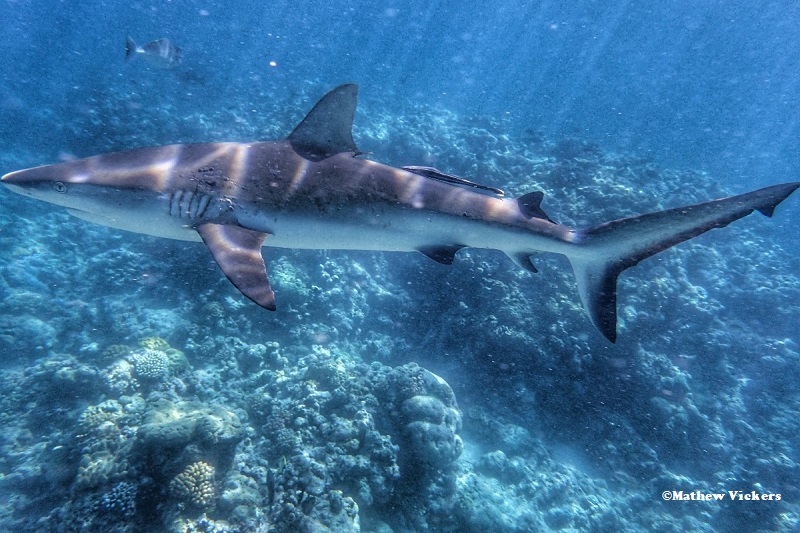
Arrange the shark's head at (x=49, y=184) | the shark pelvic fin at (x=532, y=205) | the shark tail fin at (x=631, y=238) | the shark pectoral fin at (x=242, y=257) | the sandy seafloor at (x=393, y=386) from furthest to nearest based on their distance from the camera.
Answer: the sandy seafloor at (x=393, y=386), the shark pelvic fin at (x=532, y=205), the shark's head at (x=49, y=184), the shark tail fin at (x=631, y=238), the shark pectoral fin at (x=242, y=257)

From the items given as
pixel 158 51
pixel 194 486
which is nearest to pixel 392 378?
pixel 194 486

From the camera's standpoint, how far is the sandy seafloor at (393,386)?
526 centimetres

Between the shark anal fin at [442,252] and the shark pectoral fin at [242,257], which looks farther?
the shark anal fin at [442,252]

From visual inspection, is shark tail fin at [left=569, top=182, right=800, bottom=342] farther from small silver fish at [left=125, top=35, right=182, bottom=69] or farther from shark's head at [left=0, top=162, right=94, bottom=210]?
small silver fish at [left=125, top=35, right=182, bottom=69]

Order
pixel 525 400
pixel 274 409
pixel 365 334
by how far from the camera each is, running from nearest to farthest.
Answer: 1. pixel 274 409
2. pixel 525 400
3. pixel 365 334

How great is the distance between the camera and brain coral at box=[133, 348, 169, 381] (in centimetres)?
685

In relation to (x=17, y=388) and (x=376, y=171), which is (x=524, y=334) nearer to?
(x=376, y=171)

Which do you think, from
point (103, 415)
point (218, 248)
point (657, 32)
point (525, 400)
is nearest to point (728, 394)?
point (525, 400)

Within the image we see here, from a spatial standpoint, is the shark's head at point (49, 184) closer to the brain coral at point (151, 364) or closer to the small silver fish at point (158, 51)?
the brain coral at point (151, 364)

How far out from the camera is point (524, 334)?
368 inches

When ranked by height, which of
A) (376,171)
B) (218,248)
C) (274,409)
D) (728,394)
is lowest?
(728,394)

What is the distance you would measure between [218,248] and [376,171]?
1.59 metres

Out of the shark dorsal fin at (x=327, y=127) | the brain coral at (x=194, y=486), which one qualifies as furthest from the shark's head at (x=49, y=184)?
the brain coral at (x=194, y=486)

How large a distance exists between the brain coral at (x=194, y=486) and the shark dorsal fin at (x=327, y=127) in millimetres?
4326
